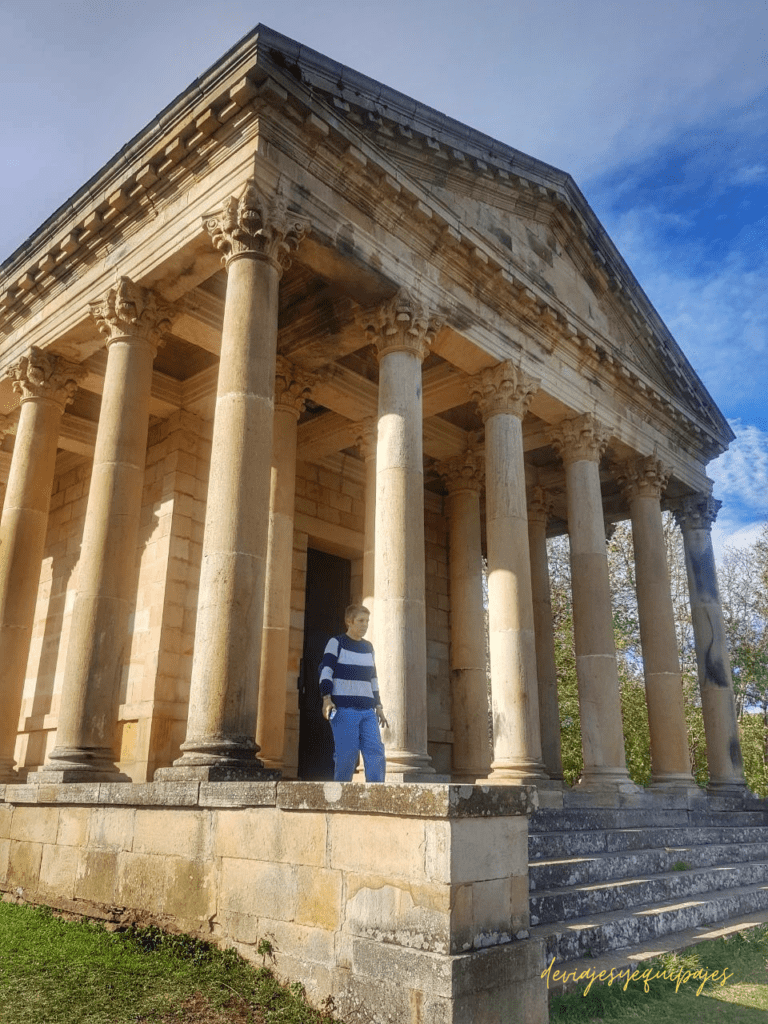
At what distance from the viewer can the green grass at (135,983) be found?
4.96 meters

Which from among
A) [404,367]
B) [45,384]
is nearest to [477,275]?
[404,367]

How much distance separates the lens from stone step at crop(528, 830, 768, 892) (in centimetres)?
757

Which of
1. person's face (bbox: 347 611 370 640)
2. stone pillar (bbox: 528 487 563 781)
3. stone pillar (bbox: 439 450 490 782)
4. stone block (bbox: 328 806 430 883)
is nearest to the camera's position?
stone block (bbox: 328 806 430 883)

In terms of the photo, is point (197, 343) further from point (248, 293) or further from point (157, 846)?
point (157, 846)

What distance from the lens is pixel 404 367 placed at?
1166 centimetres

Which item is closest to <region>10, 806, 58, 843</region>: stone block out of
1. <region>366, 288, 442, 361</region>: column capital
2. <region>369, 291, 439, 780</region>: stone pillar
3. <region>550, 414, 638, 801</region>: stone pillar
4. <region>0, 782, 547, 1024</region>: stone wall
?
<region>0, 782, 547, 1024</region>: stone wall

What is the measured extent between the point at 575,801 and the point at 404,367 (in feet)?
24.9

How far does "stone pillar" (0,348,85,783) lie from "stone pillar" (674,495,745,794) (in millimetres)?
14053

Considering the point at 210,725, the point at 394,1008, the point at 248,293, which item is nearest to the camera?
the point at 394,1008

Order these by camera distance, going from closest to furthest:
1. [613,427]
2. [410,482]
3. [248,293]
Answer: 1. [248,293]
2. [410,482]
3. [613,427]

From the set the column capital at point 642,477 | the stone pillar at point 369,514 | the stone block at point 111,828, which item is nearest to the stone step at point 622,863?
the stone block at point 111,828

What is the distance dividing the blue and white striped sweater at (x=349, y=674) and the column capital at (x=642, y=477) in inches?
411

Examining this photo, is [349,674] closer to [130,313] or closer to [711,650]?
[130,313]

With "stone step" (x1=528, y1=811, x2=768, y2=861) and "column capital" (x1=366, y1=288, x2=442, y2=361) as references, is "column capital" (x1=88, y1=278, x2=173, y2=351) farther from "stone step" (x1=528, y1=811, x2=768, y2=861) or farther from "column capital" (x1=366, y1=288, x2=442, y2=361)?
"stone step" (x1=528, y1=811, x2=768, y2=861)
